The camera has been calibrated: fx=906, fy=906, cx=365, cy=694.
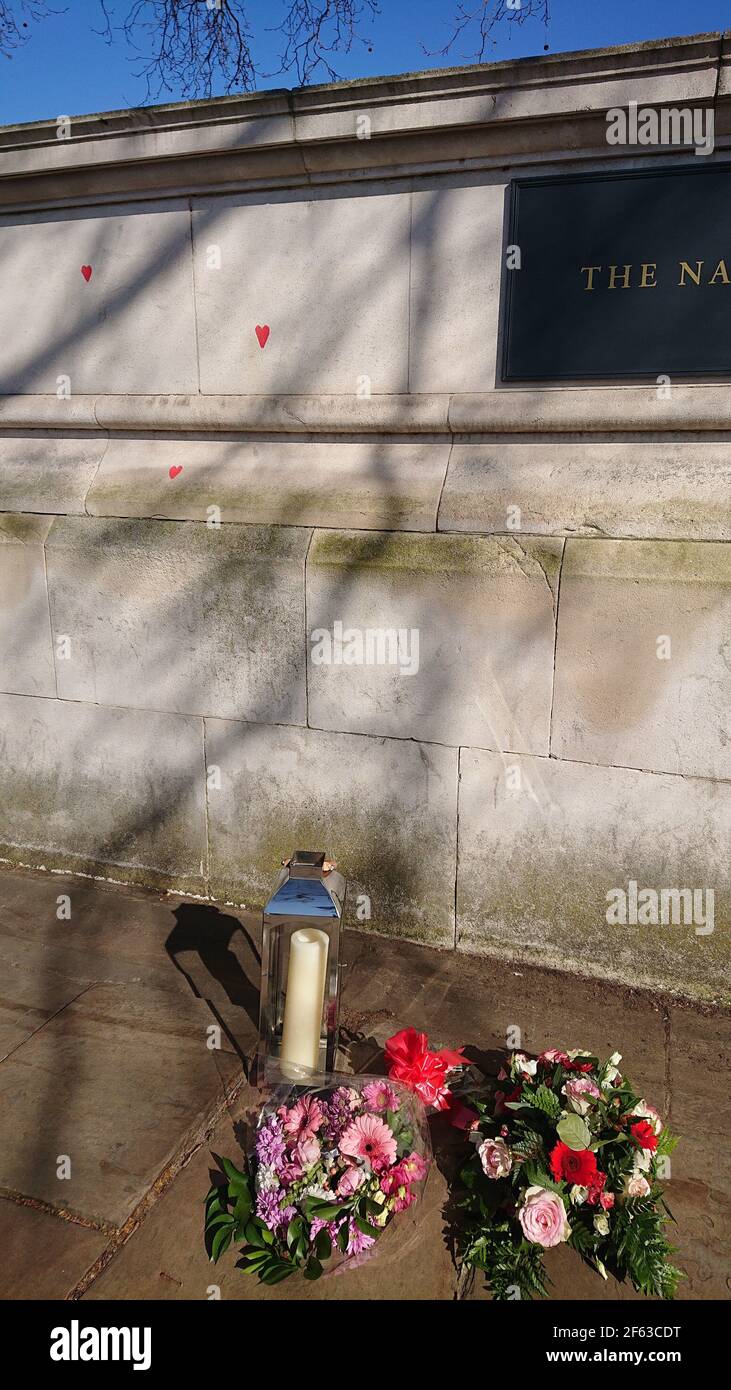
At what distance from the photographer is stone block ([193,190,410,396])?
4.50m

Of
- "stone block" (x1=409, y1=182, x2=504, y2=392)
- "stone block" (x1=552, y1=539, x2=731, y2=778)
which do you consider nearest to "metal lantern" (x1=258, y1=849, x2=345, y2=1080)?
"stone block" (x1=552, y1=539, x2=731, y2=778)

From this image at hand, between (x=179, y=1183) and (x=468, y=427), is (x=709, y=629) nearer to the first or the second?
(x=468, y=427)

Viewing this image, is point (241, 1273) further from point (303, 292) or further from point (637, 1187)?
point (303, 292)

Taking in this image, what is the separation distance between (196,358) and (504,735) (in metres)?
2.64

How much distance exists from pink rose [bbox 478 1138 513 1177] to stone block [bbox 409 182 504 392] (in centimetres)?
329

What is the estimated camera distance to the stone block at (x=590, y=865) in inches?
160

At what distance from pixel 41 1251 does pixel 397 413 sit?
3.74 m

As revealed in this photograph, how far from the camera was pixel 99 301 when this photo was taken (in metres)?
5.11

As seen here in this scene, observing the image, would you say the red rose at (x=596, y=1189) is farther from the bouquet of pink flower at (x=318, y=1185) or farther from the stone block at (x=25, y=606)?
the stone block at (x=25, y=606)

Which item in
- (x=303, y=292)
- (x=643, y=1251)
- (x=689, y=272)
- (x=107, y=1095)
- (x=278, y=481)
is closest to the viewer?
(x=643, y=1251)

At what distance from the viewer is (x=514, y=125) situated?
4.05 metres

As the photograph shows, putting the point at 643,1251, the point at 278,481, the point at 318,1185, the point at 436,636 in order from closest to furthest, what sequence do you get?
1. the point at 643,1251
2. the point at 318,1185
3. the point at 436,636
4. the point at 278,481

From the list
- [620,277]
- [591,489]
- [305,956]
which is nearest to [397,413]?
[591,489]

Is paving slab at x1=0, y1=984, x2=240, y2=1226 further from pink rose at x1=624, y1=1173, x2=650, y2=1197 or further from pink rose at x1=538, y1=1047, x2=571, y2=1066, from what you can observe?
pink rose at x1=624, y1=1173, x2=650, y2=1197
